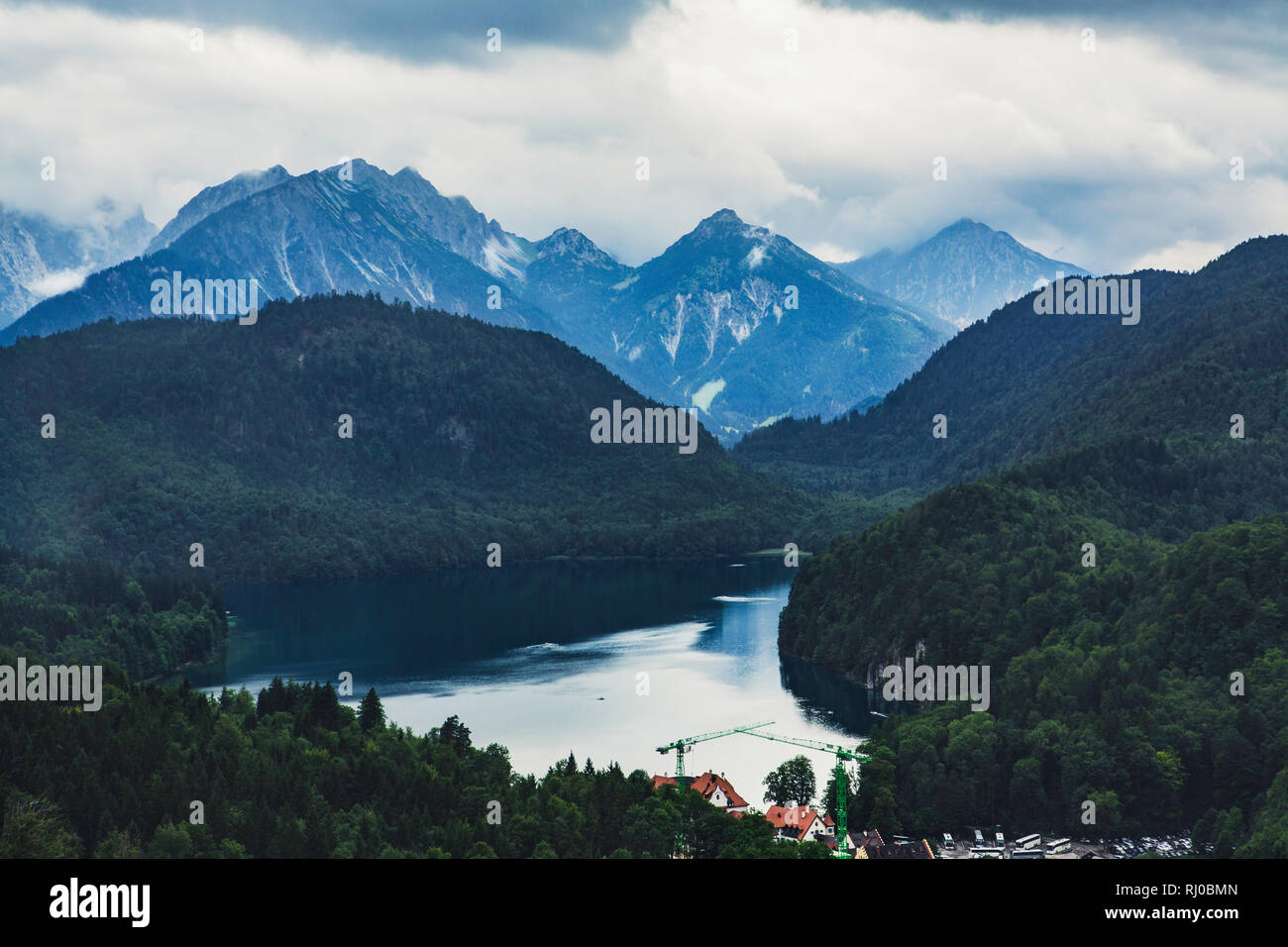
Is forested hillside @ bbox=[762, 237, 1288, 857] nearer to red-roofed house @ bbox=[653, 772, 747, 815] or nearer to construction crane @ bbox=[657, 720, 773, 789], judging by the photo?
red-roofed house @ bbox=[653, 772, 747, 815]

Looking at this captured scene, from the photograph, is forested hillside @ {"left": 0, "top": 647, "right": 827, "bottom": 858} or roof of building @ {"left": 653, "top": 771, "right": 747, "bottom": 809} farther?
roof of building @ {"left": 653, "top": 771, "right": 747, "bottom": 809}

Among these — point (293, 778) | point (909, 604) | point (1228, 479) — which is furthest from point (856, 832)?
point (1228, 479)

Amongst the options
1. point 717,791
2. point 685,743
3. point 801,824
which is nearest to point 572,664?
point 685,743

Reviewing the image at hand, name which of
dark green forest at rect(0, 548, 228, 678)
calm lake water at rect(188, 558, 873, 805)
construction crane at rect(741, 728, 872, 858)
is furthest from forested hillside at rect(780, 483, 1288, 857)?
dark green forest at rect(0, 548, 228, 678)

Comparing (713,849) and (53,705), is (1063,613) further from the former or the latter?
(53,705)

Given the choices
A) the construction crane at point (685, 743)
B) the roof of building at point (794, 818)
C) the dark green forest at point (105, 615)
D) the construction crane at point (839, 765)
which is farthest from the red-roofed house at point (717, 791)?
the dark green forest at point (105, 615)

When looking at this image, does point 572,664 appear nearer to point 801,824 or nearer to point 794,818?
point 794,818
